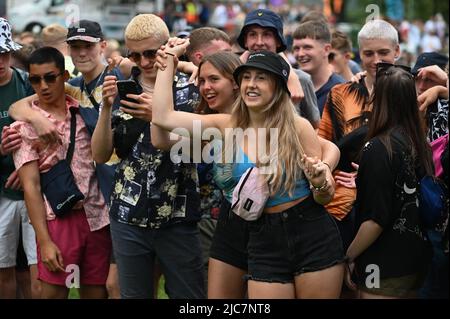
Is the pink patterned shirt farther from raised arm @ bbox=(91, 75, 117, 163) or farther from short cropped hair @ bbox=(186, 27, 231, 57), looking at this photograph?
short cropped hair @ bbox=(186, 27, 231, 57)

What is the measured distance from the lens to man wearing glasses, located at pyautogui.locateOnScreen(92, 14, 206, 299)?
572 centimetres

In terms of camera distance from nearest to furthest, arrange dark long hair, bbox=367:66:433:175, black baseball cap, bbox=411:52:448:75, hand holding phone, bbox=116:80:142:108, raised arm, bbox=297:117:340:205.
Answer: raised arm, bbox=297:117:340:205
dark long hair, bbox=367:66:433:175
hand holding phone, bbox=116:80:142:108
black baseball cap, bbox=411:52:448:75

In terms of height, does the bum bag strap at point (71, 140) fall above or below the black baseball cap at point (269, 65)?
below

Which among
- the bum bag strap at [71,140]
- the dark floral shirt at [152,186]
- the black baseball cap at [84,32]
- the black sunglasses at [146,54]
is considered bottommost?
the dark floral shirt at [152,186]

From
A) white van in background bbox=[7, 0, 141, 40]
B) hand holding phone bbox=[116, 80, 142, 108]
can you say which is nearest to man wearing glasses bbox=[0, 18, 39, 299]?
hand holding phone bbox=[116, 80, 142, 108]

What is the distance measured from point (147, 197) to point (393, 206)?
1.59m

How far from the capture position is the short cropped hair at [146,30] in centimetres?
573

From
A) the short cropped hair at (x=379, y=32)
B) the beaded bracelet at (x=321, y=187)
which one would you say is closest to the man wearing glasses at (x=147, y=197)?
the beaded bracelet at (x=321, y=187)

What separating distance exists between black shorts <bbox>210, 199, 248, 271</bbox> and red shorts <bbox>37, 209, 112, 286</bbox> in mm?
1343

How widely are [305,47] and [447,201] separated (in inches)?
106

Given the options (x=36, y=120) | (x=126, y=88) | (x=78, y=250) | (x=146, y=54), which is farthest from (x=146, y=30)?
(x=78, y=250)

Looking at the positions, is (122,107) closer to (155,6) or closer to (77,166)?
(77,166)

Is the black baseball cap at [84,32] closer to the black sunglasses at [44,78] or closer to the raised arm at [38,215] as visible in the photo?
the black sunglasses at [44,78]

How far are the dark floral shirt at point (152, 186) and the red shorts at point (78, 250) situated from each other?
515 mm
